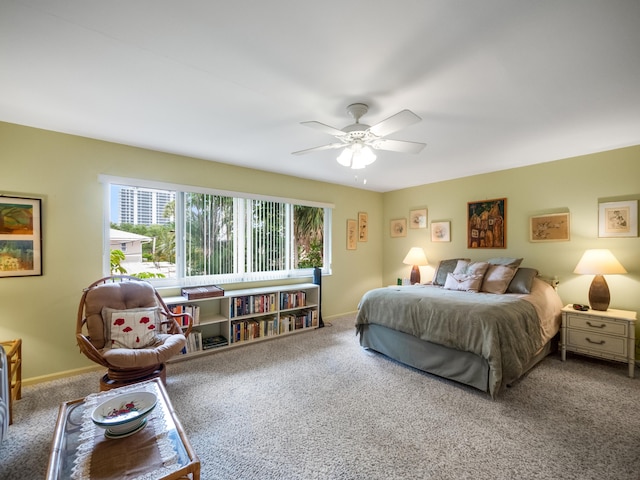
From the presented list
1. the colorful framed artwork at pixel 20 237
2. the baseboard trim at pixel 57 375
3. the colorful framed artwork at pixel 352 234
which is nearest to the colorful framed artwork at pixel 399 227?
the colorful framed artwork at pixel 352 234

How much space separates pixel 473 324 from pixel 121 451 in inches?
102

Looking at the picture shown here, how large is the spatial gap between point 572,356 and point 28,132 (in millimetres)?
6167

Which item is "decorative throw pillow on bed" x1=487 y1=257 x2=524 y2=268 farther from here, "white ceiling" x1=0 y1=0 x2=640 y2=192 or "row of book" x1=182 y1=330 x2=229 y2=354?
"row of book" x1=182 y1=330 x2=229 y2=354

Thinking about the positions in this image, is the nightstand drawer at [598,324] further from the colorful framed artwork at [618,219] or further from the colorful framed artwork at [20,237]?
the colorful framed artwork at [20,237]

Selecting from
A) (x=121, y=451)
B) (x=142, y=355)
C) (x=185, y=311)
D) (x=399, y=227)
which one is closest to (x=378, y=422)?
(x=121, y=451)

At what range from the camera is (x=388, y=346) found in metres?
3.19

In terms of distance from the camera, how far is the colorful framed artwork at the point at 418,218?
4.91 metres

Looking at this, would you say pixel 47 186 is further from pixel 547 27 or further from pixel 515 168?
pixel 515 168

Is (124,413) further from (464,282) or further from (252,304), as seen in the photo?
(464,282)

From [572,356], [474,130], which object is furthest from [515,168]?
[572,356]

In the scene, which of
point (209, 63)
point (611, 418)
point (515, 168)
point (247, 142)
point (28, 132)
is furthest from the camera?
point (515, 168)

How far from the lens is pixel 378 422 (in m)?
2.06

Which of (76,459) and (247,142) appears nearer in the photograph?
(76,459)

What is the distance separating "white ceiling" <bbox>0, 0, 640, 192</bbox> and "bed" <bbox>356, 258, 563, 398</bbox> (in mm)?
1653
